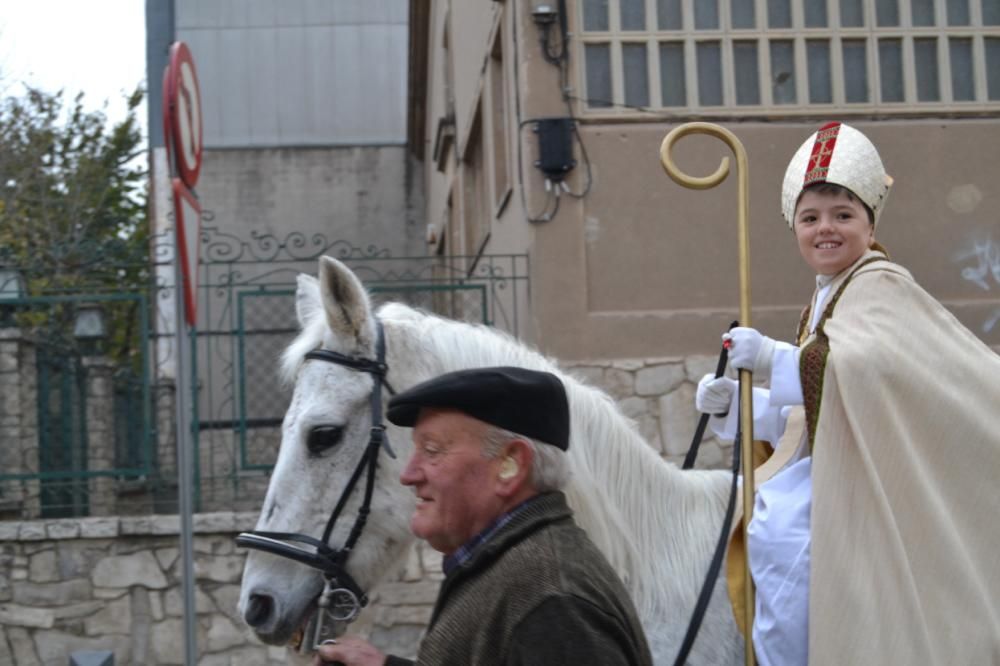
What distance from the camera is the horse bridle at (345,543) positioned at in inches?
134

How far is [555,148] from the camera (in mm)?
8352

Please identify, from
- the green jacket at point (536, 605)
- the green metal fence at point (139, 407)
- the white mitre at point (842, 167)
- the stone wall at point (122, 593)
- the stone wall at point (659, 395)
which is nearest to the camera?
the green jacket at point (536, 605)

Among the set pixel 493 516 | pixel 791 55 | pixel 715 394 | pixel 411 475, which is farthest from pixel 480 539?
pixel 791 55

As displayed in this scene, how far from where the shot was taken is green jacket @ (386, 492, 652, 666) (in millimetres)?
1930

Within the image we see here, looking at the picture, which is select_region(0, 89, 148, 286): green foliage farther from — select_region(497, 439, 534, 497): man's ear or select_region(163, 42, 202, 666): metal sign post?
select_region(497, 439, 534, 497): man's ear

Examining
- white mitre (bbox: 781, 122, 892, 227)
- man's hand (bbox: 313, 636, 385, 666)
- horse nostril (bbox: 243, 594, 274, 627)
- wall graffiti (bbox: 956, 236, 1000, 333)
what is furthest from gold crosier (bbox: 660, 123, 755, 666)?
wall graffiti (bbox: 956, 236, 1000, 333)

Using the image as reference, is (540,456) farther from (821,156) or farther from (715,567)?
(821,156)

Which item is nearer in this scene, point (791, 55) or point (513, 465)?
point (513, 465)

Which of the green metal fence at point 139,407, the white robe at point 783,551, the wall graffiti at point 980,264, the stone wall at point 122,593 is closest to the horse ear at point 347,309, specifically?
the white robe at point 783,551

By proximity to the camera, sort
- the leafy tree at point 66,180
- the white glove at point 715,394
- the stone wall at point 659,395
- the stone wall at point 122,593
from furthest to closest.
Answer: the leafy tree at point 66,180 → the stone wall at point 659,395 → the stone wall at point 122,593 → the white glove at point 715,394

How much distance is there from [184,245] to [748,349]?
249 centimetres

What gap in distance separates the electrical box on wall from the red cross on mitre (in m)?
5.16

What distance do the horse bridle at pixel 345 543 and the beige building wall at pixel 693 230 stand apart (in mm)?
4766

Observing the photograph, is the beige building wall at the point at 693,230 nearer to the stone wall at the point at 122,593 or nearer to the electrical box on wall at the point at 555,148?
the electrical box on wall at the point at 555,148
